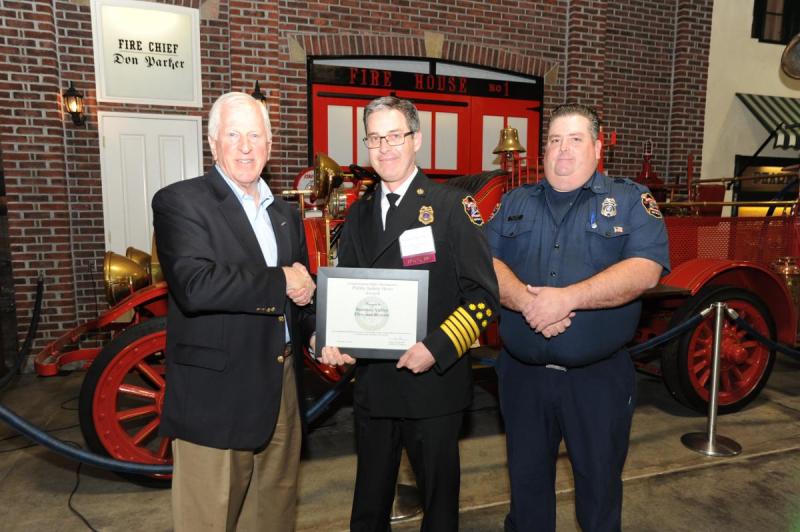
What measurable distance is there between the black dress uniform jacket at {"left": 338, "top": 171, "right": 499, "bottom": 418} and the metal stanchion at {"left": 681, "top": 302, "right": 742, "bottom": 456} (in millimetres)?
2245

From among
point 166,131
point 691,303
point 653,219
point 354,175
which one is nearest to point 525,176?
point 354,175

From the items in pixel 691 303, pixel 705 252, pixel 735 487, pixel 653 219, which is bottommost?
pixel 735 487

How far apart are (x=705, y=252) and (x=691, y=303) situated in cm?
52

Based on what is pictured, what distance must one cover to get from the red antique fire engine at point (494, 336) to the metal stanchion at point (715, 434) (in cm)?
34

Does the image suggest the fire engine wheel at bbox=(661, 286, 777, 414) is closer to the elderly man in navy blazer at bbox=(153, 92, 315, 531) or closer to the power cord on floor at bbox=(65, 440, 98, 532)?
the elderly man in navy blazer at bbox=(153, 92, 315, 531)

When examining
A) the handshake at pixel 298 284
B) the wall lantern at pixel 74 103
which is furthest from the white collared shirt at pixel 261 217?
the wall lantern at pixel 74 103

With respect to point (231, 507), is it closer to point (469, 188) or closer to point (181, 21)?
point (469, 188)

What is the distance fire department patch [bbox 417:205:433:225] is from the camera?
1.85 metres

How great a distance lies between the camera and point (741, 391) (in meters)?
4.24

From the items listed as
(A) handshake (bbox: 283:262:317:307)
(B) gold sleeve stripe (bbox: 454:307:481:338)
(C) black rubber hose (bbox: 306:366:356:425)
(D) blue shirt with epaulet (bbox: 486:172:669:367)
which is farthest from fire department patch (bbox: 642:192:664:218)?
(C) black rubber hose (bbox: 306:366:356:425)

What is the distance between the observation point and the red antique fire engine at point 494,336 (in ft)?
9.85

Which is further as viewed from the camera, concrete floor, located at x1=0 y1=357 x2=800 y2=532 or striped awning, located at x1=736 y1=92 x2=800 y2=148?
striped awning, located at x1=736 y1=92 x2=800 y2=148

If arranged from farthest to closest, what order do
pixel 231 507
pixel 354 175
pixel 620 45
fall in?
1. pixel 620 45
2. pixel 354 175
3. pixel 231 507

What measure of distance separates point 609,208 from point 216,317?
4.74 ft
